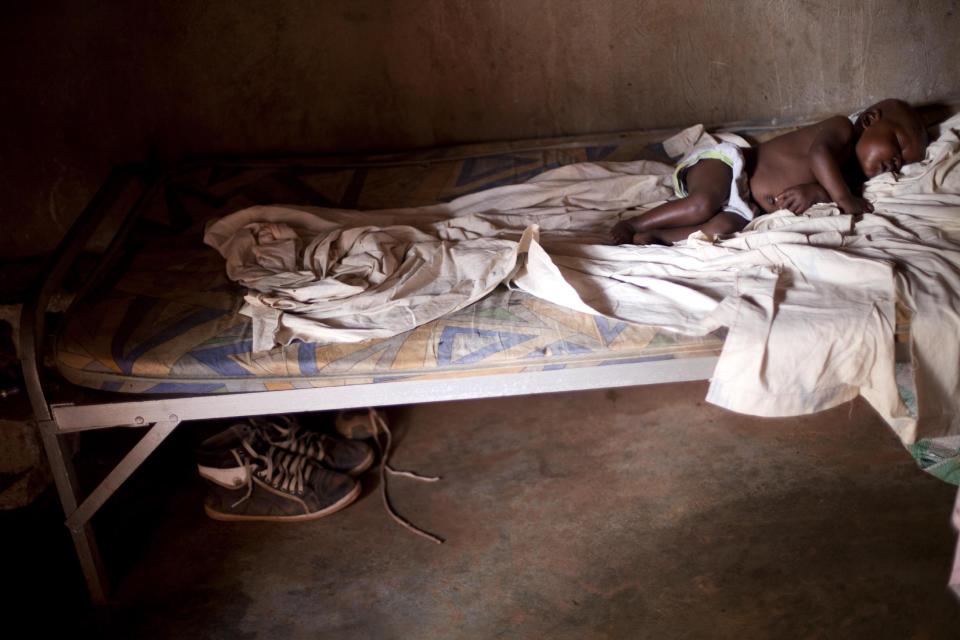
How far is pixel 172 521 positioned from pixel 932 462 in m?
2.31

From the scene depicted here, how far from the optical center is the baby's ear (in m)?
2.72

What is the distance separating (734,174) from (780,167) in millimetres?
175

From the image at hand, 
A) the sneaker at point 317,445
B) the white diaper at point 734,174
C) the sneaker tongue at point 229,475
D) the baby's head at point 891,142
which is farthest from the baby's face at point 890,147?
the sneaker tongue at point 229,475

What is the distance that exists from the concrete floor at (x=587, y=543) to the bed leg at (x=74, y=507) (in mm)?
86

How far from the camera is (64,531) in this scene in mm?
2572

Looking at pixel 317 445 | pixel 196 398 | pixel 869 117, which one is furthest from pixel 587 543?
pixel 869 117

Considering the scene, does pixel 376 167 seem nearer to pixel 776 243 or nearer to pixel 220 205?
pixel 220 205

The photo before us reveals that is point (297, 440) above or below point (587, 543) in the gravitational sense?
above

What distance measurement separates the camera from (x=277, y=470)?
252cm

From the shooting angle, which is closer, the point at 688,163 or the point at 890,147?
the point at 890,147

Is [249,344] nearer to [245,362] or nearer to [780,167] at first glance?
[245,362]

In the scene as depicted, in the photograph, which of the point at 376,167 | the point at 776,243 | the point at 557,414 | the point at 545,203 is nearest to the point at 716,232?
the point at 776,243

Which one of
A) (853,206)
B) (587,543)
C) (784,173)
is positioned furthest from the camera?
(784,173)

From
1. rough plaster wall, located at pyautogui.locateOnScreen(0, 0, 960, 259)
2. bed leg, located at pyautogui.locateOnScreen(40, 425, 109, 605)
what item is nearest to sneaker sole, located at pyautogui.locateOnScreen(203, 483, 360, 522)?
bed leg, located at pyautogui.locateOnScreen(40, 425, 109, 605)
